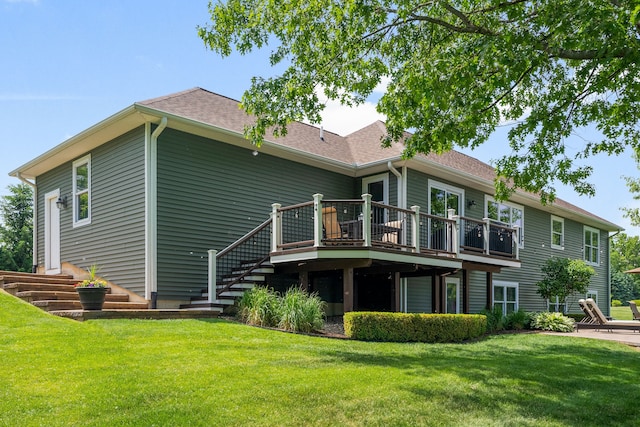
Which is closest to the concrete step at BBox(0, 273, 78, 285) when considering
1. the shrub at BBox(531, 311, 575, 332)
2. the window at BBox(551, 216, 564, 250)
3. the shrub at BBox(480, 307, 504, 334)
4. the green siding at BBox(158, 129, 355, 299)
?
the green siding at BBox(158, 129, 355, 299)

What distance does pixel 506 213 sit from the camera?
66.4 ft

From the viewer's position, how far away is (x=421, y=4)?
8758 millimetres

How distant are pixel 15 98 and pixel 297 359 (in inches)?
484

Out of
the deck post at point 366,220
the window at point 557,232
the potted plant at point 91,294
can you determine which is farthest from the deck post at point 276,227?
the window at point 557,232

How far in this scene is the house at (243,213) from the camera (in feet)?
39.5

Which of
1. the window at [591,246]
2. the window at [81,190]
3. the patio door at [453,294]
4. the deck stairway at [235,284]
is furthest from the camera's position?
the window at [591,246]

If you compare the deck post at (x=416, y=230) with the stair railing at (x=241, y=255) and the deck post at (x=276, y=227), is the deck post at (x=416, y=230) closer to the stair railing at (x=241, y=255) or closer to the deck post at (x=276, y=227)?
the deck post at (x=276, y=227)

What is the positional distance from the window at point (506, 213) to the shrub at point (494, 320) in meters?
4.80

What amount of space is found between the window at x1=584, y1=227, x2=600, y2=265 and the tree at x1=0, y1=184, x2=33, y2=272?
28753 mm

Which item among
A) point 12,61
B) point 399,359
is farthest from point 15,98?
point 399,359

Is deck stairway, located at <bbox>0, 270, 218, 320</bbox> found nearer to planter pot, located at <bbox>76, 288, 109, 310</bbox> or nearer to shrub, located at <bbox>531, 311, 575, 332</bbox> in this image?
planter pot, located at <bbox>76, 288, 109, 310</bbox>

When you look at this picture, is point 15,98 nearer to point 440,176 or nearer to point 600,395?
point 440,176

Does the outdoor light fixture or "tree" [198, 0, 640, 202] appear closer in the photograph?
"tree" [198, 0, 640, 202]

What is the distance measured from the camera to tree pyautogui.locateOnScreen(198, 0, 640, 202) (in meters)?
7.76
